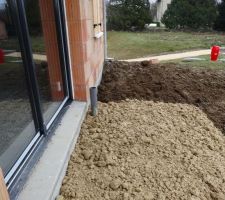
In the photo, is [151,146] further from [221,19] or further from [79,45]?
[221,19]

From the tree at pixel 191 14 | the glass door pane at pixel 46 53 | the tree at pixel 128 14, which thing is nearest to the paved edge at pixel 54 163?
the glass door pane at pixel 46 53

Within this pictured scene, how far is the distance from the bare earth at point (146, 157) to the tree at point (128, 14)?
13.9 meters

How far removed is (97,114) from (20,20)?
1429 millimetres

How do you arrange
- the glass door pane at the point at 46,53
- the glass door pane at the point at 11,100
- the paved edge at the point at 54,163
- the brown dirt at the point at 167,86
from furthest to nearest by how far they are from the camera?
the brown dirt at the point at 167,86 → the glass door pane at the point at 46,53 → the glass door pane at the point at 11,100 → the paved edge at the point at 54,163

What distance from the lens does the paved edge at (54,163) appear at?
174 cm

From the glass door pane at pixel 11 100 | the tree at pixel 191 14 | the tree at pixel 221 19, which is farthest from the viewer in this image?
the tree at pixel 191 14

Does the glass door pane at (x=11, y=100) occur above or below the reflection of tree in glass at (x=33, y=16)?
below

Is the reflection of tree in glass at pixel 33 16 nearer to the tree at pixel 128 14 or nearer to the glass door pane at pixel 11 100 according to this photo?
the glass door pane at pixel 11 100

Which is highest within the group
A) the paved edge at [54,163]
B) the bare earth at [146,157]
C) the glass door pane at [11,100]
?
the glass door pane at [11,100]

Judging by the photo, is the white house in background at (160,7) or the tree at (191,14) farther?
the white house in background at (160,7)

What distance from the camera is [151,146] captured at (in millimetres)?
2520

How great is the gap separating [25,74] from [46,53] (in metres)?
0.67

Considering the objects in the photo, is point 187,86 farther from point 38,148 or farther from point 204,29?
point 204,29

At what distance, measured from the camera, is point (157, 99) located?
3.55 meters
